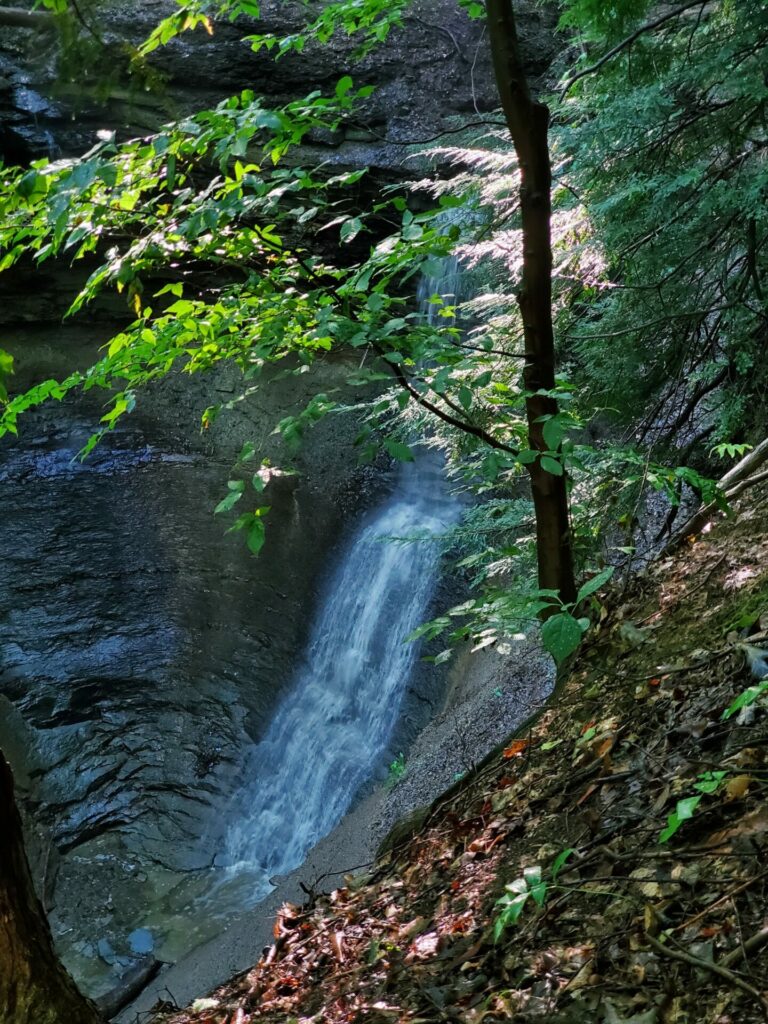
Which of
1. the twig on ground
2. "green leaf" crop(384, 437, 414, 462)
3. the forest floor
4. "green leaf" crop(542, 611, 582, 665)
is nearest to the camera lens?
the twig on ground

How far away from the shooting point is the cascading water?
8602 mm

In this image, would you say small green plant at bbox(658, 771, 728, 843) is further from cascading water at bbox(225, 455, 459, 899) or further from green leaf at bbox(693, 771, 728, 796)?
cascading water at bbox(225, 455, 459, 899)

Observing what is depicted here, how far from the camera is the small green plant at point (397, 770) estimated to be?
23.5 ft

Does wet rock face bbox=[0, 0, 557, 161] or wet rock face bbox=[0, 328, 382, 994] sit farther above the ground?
wet rock face bbox=[0, 0, 557, 161]

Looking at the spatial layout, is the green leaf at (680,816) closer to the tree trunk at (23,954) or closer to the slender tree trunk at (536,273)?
the slender tree trunk at (536,273)

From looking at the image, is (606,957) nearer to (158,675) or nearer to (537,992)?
(537,992)

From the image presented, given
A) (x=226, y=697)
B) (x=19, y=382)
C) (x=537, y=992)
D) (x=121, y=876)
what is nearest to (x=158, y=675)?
(x=226, y=697)

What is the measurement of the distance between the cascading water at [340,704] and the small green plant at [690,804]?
267 inches

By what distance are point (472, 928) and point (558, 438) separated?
1.46 meters

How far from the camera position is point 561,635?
91.0 inches

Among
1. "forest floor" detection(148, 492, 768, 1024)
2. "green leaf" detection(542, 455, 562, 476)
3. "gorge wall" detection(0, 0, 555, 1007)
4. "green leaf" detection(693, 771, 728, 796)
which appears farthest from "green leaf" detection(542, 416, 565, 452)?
"gorge wall" detection(0, 0, 555, 1007)

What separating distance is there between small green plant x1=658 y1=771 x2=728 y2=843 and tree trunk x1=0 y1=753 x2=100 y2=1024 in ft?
6.46

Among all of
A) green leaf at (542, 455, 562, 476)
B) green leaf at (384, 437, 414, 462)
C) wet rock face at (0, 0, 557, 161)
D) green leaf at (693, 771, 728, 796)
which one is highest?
wet rock face at (0, 0, 557, 161)

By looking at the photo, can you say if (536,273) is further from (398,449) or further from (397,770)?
(397,770)
